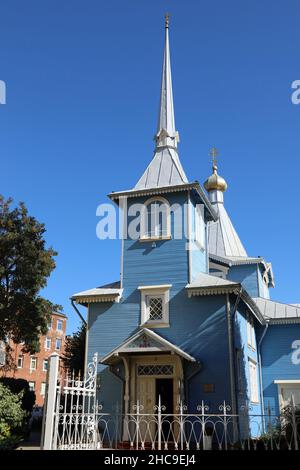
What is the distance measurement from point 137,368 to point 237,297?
4.08 m

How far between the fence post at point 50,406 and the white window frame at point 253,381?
442 inches

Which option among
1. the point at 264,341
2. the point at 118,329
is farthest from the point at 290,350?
the point at 118,329

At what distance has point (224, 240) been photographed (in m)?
27.0

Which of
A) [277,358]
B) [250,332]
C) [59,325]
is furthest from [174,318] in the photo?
[59,325]

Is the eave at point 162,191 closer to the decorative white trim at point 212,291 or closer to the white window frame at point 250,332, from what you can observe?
the decorative white trim at point 212,291

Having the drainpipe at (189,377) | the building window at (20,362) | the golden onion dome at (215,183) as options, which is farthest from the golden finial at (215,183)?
the building window at (20,362)

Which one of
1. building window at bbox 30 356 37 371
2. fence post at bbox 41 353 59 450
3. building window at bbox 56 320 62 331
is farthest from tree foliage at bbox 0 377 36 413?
building window at bbox 56 320 62 331

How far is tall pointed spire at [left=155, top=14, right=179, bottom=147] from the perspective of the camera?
20.5 m

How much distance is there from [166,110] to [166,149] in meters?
2.41

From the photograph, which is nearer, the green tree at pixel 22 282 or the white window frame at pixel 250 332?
the white window frame at pixel 250 332

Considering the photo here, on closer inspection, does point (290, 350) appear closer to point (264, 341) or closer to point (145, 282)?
point (264, 341)

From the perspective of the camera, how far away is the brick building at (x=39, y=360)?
45719 millimetres

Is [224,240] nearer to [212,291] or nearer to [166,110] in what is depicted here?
[166,110]
